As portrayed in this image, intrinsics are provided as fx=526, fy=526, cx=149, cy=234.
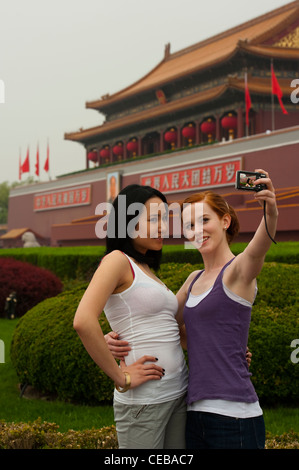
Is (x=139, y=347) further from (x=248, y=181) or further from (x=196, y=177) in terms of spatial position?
(x=196, y=177)

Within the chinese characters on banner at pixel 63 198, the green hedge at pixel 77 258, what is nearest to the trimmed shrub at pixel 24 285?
the green hedge at pixel 77 258

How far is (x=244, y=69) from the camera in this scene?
74.1ft

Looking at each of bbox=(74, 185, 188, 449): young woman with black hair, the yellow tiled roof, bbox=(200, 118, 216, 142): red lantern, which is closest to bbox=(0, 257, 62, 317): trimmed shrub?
bbox=(74, 185, 188, 449): young woman with black hair

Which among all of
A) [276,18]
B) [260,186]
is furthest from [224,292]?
Answer: [276,18]

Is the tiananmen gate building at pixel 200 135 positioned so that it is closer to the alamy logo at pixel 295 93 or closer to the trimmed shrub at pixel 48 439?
the alamy logo at pixel 295 93

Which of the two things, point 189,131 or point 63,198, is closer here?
point 189,131

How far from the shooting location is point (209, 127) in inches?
934

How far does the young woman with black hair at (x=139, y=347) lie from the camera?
1840 millimetres

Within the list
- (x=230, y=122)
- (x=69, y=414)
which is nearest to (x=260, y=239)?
(x=69, y=414)

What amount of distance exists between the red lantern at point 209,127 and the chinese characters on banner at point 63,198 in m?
6.75

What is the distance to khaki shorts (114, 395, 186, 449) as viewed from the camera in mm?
1893

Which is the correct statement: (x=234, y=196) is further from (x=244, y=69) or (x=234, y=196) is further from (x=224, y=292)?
(x=224, y=292)

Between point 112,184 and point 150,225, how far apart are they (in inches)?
922

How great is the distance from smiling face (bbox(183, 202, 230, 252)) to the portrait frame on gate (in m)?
22.8
